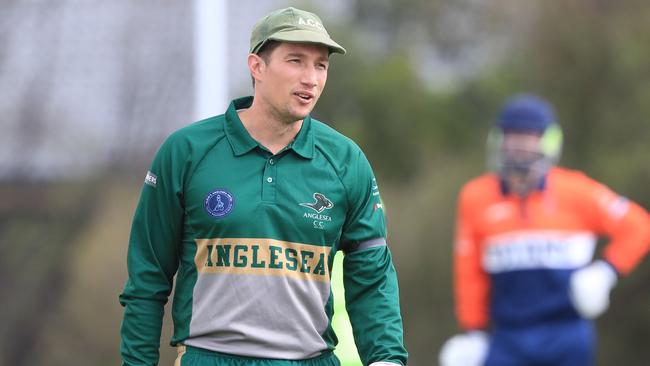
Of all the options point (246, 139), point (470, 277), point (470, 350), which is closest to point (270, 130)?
point (246, 139)

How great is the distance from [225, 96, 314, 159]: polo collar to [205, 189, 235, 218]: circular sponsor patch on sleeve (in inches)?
6.6

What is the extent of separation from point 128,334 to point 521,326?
16.8 feet

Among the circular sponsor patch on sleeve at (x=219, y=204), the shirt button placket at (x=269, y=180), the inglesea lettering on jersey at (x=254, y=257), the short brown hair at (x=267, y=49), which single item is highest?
the short brown hair at (x=267, y=49)

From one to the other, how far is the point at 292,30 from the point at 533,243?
497cm

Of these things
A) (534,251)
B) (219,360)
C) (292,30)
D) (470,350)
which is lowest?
(470,350)

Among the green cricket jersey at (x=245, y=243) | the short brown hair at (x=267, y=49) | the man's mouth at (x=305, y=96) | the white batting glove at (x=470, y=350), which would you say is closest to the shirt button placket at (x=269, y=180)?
the green cricket jersey at (x=245, y=243)

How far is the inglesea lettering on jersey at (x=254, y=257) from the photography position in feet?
15.3

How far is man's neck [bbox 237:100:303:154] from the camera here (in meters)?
4.81

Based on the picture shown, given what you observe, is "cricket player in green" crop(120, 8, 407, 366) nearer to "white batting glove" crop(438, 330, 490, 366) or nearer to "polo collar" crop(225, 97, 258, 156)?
"polo collar" crop(225, 97, 258, 156)

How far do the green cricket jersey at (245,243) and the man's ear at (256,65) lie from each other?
148mm

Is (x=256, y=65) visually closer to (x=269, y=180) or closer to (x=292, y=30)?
(x=292, y=30)

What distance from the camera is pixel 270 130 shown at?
4832 mm

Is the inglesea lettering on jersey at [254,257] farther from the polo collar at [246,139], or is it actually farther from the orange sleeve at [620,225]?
the orange sleeve at [620,225]

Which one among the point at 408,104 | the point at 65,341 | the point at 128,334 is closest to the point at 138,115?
the point at 65,341
